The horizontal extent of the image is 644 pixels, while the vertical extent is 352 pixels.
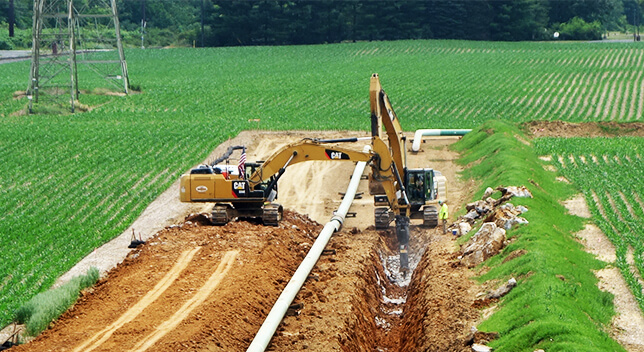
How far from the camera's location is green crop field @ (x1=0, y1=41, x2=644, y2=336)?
33.5m

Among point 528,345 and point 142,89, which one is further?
point 142,89

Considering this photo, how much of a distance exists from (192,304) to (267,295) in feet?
8.07

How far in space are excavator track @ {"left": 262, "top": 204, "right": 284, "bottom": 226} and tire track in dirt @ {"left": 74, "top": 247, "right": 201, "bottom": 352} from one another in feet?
13.2

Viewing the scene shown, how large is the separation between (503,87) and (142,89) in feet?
104

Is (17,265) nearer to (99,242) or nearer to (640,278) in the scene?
(99,242)

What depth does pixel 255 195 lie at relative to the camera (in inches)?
1208

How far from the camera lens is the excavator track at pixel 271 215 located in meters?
30.7

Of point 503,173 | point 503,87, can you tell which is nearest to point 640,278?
point 503,173

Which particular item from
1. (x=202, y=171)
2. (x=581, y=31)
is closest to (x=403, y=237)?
(x=202, y=171)

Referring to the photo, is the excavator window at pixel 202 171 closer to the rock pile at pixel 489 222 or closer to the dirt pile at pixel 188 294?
the dirt pile at pixel 188 294

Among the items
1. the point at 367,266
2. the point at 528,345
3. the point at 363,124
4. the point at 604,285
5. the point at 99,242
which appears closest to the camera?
the point at 528,345

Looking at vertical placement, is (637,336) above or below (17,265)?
above

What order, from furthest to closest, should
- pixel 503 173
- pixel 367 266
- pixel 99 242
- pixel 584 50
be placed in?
1. pixel 584 50
2. pixel 503 173
3. pixel 99 242
4. pixel 367 266

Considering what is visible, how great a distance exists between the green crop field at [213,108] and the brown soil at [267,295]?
3076 mm
